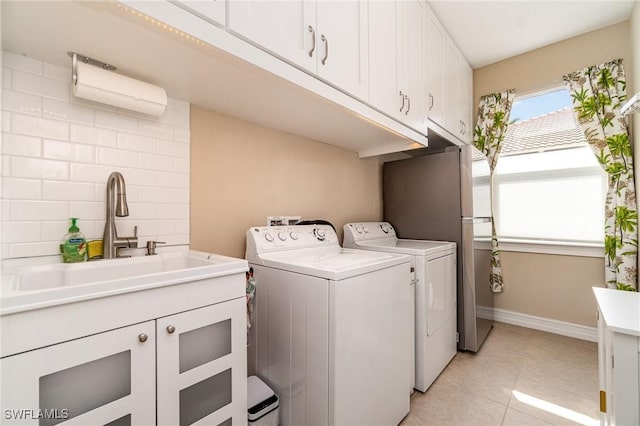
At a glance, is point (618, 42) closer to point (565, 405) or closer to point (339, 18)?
point (339, 18)

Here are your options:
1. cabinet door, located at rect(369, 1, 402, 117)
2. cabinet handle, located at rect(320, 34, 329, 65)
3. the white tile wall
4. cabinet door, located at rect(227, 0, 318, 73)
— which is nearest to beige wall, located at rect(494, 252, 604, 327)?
cabinet door, located at rect(369, 1, 402, 117)

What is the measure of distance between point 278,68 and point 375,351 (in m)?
1.34

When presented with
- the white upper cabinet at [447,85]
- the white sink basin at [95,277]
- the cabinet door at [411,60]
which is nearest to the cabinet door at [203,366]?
the white sink basin at [95,277]

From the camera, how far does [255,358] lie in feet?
5.06

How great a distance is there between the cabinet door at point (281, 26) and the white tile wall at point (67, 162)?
2.11ft

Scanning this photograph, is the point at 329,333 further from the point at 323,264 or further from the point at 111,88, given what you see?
the point at 111,88

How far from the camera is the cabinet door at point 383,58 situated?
1.54 metres

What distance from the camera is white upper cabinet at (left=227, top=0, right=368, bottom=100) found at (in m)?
0.98

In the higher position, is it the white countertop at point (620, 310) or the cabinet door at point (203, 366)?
the white countertop at point (620, 310)

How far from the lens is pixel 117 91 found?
3.56ft

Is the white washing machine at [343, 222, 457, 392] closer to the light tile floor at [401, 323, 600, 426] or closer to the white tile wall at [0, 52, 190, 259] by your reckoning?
the light tile floor at [401, 323, 600, 426]

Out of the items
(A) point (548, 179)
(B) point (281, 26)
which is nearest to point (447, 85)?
(A) point (548, 179)

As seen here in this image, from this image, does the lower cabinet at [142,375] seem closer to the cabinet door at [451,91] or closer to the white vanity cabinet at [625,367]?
the white vanity cabinet at [625,367]

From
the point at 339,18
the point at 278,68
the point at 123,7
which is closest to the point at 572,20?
the point at 339,18
